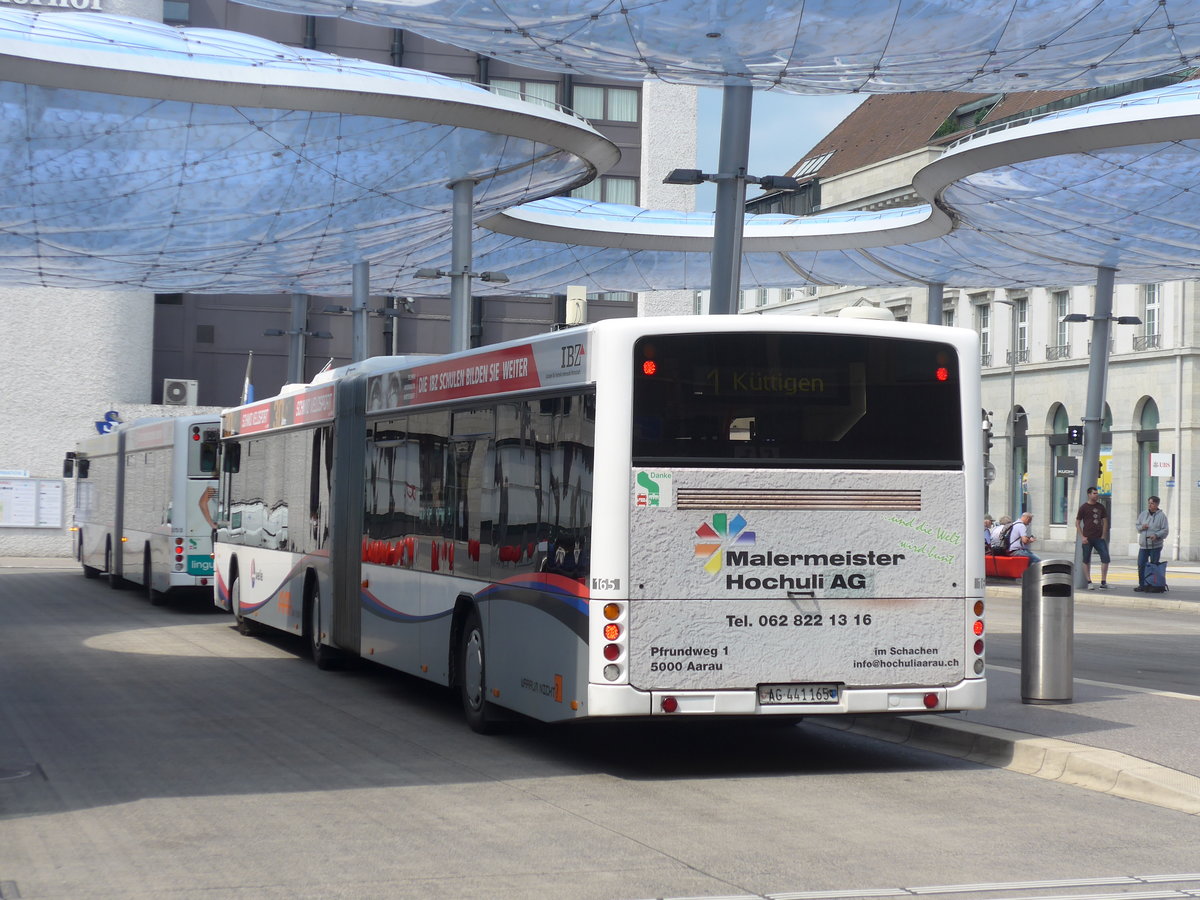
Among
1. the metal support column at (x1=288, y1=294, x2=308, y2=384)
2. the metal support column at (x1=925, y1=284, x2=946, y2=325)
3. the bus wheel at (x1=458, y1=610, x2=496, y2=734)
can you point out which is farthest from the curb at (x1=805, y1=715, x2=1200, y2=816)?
the metal support column at (x1=288, y1=294, x2=308, y2=384)

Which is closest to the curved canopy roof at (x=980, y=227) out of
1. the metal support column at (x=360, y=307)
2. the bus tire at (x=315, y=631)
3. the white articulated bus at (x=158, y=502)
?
the metal support column at (x=360, y=307)

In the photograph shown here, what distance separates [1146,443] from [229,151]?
39154 millimetres

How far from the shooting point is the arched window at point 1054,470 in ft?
208

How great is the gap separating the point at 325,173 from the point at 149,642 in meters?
12.1

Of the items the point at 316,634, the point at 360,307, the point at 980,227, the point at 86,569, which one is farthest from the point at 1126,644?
the point at 86,569

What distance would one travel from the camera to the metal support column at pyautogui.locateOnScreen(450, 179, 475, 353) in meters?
31.6

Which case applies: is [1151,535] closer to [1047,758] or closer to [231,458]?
[231,458]

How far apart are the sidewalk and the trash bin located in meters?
0.15

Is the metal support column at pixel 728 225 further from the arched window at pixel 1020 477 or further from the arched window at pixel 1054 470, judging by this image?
the arched window at pixel 1020 477

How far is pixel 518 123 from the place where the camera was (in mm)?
27438

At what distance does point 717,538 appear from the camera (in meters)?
10.6

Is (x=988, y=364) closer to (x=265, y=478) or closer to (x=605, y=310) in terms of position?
(x=605, y=310)

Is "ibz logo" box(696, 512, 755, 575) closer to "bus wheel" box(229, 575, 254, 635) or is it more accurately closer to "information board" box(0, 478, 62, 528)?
"bus wheel" box(229, 575, 254, 635)

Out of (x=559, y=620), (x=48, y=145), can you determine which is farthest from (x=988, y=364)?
(x=559, y=620)
